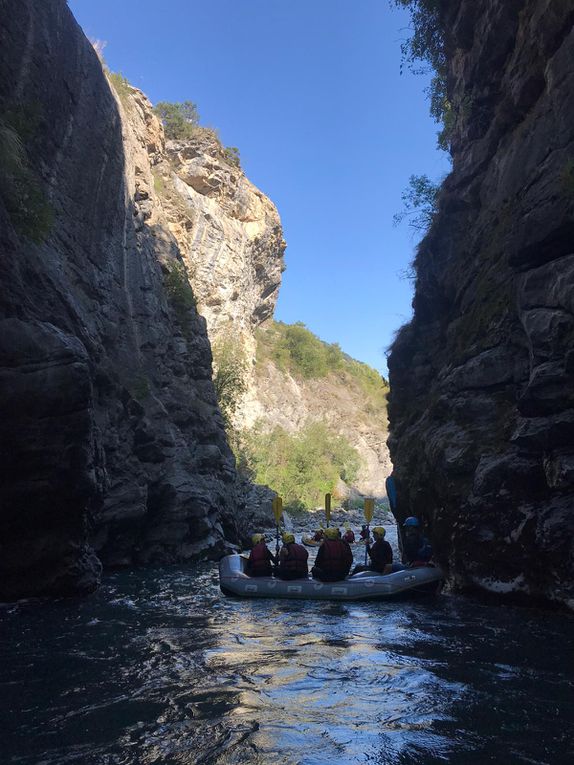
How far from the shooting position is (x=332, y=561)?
32.5 ft

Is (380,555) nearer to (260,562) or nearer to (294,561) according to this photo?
(294,561)

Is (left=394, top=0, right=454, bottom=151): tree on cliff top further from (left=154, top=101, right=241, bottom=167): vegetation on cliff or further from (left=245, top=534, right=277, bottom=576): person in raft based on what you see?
(left=154, top=101, right=241, bottom=167): vegetation on cliff

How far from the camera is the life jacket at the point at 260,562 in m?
10.6

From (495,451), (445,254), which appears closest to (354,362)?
(445,254)

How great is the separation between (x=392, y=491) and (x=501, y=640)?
7607mm

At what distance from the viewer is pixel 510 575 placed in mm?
7922

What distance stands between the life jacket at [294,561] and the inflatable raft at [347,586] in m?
0.27

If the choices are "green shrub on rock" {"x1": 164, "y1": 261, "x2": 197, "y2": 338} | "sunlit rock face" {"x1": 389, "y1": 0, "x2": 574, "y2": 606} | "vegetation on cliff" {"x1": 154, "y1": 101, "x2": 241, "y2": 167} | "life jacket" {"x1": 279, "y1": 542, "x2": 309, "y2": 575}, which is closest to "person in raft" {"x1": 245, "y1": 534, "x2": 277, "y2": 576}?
"life jacket" {"x1": 279, "y1": 542, "x2": 309, "y2": 575}

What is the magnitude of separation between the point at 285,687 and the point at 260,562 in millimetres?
6195

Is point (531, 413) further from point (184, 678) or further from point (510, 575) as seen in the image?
point (184, 678)

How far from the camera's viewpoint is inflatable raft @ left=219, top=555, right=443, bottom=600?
30.0 ft

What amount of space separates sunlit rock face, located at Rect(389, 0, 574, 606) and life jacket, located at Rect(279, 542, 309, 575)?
2.41 metres

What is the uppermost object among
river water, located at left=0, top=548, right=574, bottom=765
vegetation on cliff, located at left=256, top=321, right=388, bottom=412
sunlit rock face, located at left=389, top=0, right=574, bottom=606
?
vegetation on cliff, located at left=256, top=321, right=388, bottom=412

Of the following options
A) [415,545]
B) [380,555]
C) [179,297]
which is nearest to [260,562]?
[380,555]
